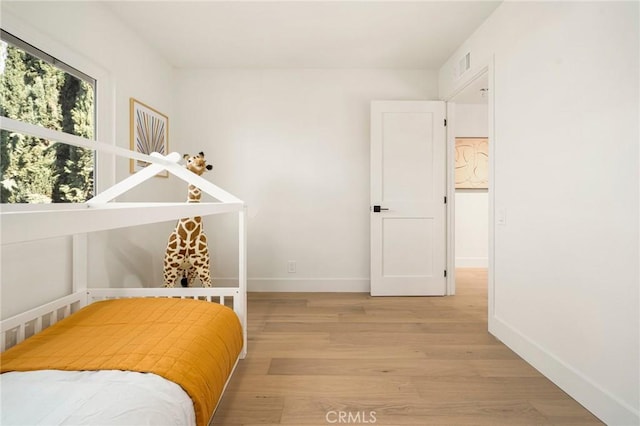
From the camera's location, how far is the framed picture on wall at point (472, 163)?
444 centimetres

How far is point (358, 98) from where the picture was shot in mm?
3455

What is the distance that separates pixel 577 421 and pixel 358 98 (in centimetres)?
309

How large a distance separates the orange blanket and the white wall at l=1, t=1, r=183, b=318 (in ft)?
1.22

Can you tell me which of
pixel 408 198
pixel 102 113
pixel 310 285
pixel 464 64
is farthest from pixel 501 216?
pixel 102 113

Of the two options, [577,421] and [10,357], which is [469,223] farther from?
[10,357]

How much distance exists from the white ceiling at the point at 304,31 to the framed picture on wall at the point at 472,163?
1.51 metres

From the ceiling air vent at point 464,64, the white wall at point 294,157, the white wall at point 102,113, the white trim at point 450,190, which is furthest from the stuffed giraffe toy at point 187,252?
the ceiling air vent at point 464,64

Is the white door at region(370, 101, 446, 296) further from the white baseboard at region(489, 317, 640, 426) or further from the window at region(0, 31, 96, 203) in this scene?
the window at region(0, 31, 96, 203)

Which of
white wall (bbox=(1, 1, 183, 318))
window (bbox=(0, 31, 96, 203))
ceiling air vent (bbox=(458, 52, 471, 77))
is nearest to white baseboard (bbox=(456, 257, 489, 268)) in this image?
ceiling air vent (bbox=(458, 52, 471, 77))

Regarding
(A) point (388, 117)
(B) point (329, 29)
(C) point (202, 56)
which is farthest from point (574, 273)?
(C) point (202, 56)

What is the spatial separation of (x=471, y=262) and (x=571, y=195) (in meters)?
3.23

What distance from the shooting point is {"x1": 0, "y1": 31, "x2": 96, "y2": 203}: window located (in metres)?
1.64

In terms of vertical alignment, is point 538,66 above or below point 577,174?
above

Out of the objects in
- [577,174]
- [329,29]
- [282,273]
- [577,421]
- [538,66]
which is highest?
[329,29]
